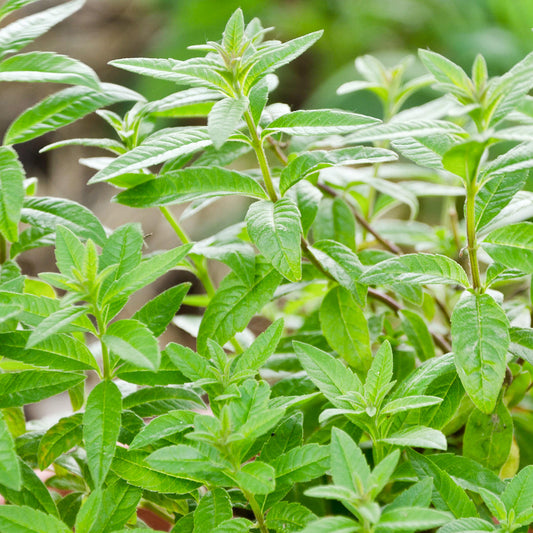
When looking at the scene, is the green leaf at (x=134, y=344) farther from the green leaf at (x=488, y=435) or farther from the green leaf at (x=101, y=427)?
the green leaf at (x=488, y=435)

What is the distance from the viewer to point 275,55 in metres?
0.54

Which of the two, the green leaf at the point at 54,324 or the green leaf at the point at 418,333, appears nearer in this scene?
the green leaf at the point at 54,324

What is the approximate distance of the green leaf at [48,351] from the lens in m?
0.52

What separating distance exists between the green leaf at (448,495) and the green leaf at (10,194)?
341mm

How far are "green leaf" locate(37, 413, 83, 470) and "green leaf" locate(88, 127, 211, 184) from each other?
0.19 meters

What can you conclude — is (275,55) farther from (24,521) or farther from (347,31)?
(347,31)

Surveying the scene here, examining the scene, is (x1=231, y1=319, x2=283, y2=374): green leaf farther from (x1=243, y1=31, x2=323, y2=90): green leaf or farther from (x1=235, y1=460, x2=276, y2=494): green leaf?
(x1=243, y1=31, x2=323, y2=90): green leaf

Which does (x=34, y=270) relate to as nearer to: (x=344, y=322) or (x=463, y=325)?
(x=344, y=322)

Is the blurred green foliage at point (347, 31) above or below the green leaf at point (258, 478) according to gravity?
above

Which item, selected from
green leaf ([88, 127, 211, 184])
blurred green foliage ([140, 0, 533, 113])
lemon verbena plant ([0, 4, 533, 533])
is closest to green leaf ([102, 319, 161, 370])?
lemon verbena plant ([0, 4, 533, 533])

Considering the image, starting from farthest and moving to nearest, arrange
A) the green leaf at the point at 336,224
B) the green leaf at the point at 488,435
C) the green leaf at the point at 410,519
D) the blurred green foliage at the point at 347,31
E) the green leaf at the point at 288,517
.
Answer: the blurred green foliage at the point at 347,31
the green leaf at the point at 336,224
the green leaf at the point at 488,435
the green leaf at the point at 288,517
the green leaf at the point at 410,519

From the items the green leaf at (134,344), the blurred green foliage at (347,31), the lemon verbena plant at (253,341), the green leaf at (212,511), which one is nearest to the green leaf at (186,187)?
the lemon verbena plant at (253,341)

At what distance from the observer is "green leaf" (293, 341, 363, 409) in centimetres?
50

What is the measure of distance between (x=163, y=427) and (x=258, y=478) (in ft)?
0.28
